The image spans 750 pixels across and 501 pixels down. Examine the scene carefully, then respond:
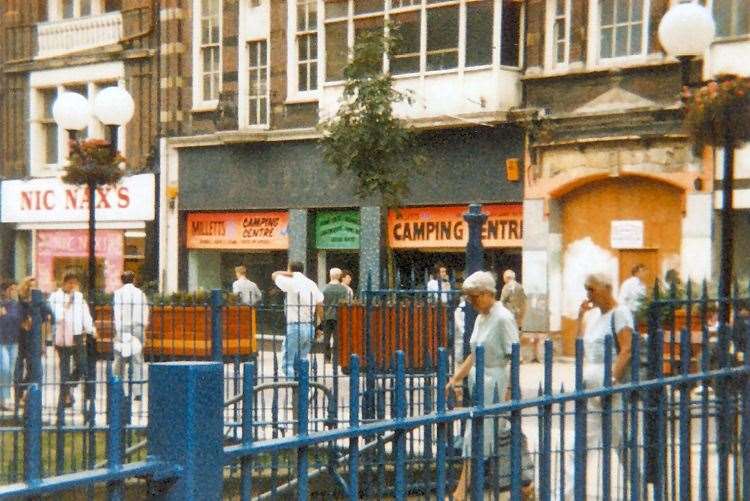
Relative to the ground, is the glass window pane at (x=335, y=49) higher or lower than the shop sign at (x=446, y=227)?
higher

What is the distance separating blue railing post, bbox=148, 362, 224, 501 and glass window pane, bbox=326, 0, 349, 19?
21926 mm

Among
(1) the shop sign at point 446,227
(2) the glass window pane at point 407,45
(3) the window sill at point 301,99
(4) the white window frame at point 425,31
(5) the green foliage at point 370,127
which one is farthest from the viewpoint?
(3) the window sill at point 301,99

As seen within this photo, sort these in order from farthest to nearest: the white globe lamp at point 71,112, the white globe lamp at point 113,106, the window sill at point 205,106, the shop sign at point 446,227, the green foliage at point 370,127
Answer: the window sill at point 205,106, the shop sign at point 446,227, the green foliage at point 370,127, the white globe lamp at point 71,112, the white globe lamp at point 113,106

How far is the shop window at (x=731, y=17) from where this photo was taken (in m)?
19.4

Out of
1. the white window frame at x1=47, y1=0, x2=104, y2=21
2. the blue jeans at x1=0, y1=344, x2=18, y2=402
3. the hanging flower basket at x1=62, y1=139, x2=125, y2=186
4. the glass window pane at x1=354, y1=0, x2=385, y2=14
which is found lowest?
the blue jeans at x1=0, y1=344, x2=18, y2=402

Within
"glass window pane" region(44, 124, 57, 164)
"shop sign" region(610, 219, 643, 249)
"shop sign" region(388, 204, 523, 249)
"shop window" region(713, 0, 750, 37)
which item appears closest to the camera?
"shop window" region(713, 0, 750, 37)

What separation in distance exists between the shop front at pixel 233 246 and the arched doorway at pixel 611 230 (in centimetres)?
642

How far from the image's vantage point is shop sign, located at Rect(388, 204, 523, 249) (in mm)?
22422

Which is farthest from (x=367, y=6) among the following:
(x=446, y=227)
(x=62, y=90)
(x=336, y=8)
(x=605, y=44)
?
(x=62, y=90)

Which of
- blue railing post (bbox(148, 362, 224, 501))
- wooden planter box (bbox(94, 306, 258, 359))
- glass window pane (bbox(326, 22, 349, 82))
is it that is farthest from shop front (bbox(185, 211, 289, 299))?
blue railing post (bbox(148, 362, 224, 501))

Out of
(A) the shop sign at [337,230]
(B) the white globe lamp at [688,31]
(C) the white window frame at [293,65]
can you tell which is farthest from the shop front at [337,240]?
(B) the white globe lamp at [688,31]

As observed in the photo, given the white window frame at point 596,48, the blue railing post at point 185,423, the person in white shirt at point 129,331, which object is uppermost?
the white window frame at point 596,48

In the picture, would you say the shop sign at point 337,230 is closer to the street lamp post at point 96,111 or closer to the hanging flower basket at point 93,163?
the hanging flower basket at point 93,163

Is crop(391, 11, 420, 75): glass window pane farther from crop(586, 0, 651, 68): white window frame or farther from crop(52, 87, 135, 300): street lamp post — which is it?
crop(52, 87, 135, 300): street lamp post
